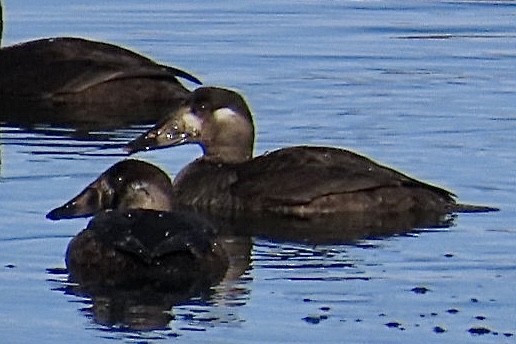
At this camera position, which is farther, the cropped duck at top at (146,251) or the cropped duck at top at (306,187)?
Result: the cropped duck at top at (306,187)

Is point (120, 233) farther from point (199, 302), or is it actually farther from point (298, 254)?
point (298, 254)

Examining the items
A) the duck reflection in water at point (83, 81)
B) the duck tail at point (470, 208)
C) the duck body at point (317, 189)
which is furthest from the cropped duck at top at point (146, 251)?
the duck reflection in water at point (83, 81)

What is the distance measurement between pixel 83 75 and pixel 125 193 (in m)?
6.11

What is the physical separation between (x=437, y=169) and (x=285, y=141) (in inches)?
57.6

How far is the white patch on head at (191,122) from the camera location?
45.2 ft

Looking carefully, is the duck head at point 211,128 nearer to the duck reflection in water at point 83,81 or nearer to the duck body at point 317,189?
the duck body at point 317,189

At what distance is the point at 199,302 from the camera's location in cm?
1041

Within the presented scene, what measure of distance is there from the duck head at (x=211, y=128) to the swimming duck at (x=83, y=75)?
11.1ft

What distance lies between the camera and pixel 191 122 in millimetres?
13844

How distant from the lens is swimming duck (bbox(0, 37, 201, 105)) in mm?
17422

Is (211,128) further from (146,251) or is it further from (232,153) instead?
A: (146,251)

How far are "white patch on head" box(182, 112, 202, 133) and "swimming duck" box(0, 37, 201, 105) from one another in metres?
3.41

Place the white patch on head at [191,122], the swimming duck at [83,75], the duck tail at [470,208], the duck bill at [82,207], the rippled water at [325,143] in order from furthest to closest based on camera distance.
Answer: the swimming duck at [83,75]
the white patch on head at [191,122]
the duck tail at [470,208]
the duck bill at [82,207]
the rippled water at [325,143]

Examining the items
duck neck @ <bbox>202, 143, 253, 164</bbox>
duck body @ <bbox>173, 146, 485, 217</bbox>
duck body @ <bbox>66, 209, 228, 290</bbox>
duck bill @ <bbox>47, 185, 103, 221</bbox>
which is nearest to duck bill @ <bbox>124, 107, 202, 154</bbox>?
duck neck @ <bbox>202, 143, 253, 164</bbox>
